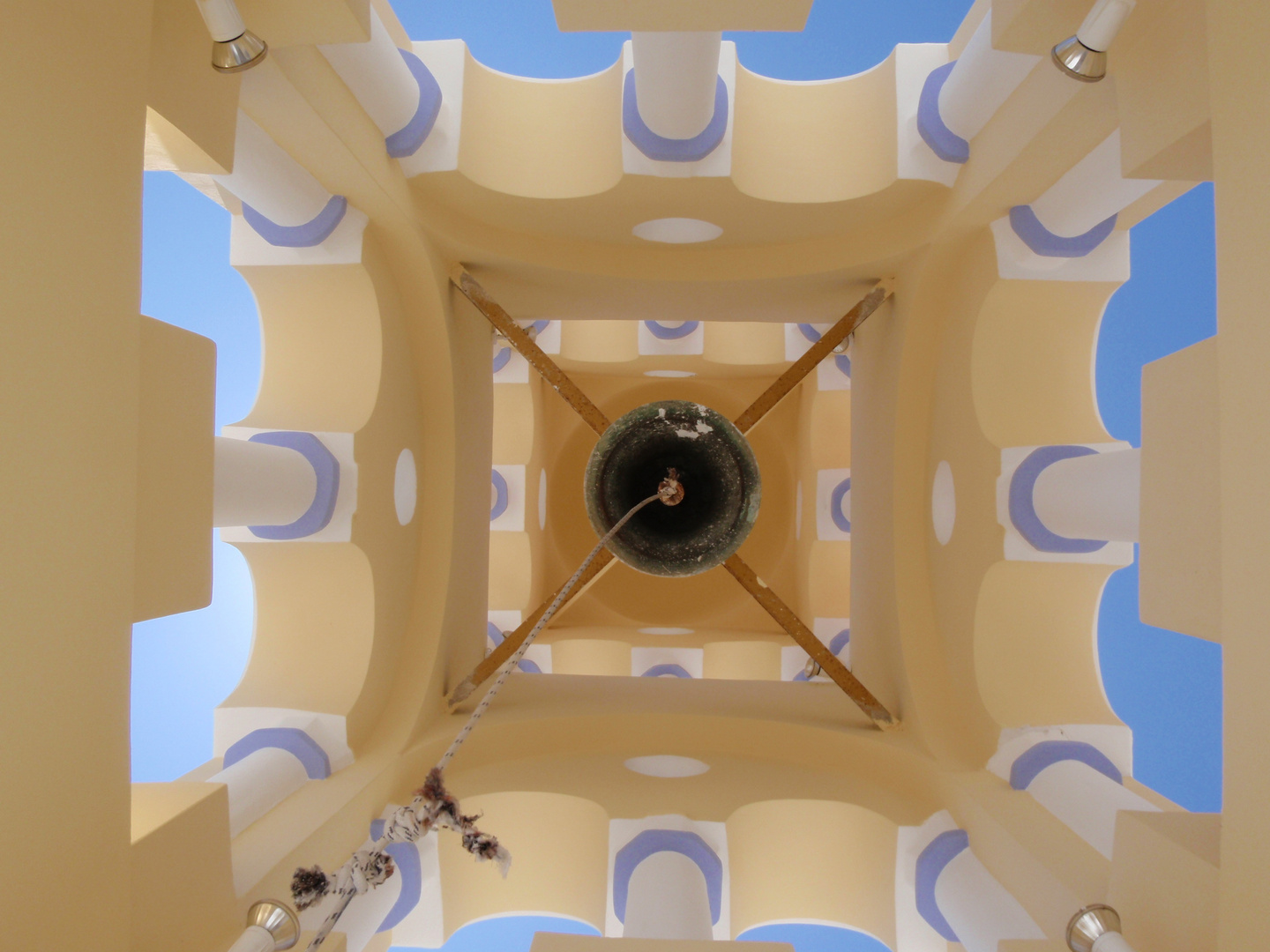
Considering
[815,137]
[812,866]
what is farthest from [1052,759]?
[815,137]

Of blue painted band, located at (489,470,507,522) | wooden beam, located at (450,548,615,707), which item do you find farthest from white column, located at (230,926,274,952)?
blue painted band, located at (489,470,507,522)

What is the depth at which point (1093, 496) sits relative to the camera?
16.0 feet

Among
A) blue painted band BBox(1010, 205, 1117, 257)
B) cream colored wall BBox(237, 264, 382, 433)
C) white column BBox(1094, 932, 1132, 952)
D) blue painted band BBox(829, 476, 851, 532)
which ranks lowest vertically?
white column BBox(1094, 932, 1132, 952)

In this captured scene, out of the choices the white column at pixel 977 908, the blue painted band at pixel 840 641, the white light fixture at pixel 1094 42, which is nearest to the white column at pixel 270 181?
the white light fixture at pixel 1094 42

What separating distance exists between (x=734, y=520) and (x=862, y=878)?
3249 mm

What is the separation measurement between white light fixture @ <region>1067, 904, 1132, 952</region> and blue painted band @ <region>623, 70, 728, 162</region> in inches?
203

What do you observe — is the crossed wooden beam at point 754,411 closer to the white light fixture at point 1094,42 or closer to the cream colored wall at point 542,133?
the cream colored wall at point 542,133

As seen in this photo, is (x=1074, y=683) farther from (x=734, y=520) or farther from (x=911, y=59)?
(x=911, y=59)

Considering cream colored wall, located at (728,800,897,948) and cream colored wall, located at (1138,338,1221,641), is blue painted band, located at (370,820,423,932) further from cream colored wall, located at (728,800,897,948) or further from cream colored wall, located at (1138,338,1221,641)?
cream colored wall, located at (1138,338,1221,641)

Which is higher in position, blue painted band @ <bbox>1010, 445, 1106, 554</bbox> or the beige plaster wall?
blue painted band @ <bbox>1010, 445, 1106, 554</bbox>

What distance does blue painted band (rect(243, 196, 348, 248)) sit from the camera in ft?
18.8

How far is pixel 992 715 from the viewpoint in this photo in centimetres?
595

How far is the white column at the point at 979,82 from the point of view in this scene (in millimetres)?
5012

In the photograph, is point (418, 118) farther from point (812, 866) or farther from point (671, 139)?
point (812, 866)
